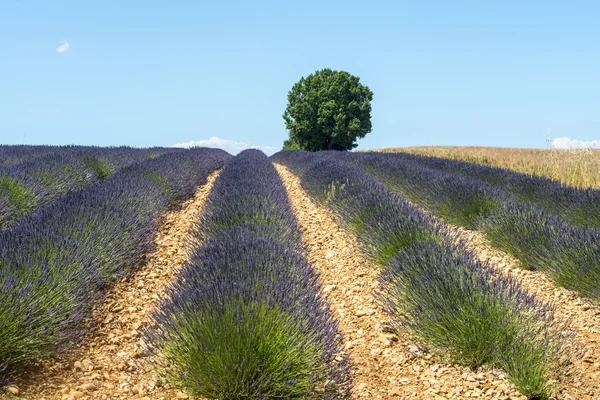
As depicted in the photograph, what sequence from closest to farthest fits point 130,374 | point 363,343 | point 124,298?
point 130,374 → point 363,343 → point 124,298

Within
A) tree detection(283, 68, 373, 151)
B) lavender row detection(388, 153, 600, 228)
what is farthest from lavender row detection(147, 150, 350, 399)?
tree detection(283, 68, 373, 151)

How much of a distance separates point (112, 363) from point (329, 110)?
2928 centimetres

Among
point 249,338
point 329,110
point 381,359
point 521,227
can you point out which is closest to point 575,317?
point 521,227

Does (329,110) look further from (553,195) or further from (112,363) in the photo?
(112,363)

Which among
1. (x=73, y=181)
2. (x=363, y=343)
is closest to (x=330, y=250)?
(x=363, y=343)

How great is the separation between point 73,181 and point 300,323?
7269 millimetres

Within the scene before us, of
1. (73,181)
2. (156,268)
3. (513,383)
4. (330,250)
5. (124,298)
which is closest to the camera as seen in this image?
(513,383)

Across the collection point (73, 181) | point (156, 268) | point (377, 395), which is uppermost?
point (73, 181)

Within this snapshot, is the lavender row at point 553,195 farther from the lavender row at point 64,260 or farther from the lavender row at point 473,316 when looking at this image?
the lavender row at point 64,260

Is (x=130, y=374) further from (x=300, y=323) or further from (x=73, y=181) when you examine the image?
(x=73, y=181)

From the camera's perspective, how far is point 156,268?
534cm

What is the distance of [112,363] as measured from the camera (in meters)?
3.34

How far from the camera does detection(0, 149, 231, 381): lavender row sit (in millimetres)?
2957

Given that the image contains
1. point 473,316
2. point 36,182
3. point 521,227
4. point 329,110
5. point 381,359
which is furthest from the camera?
point 329,110
